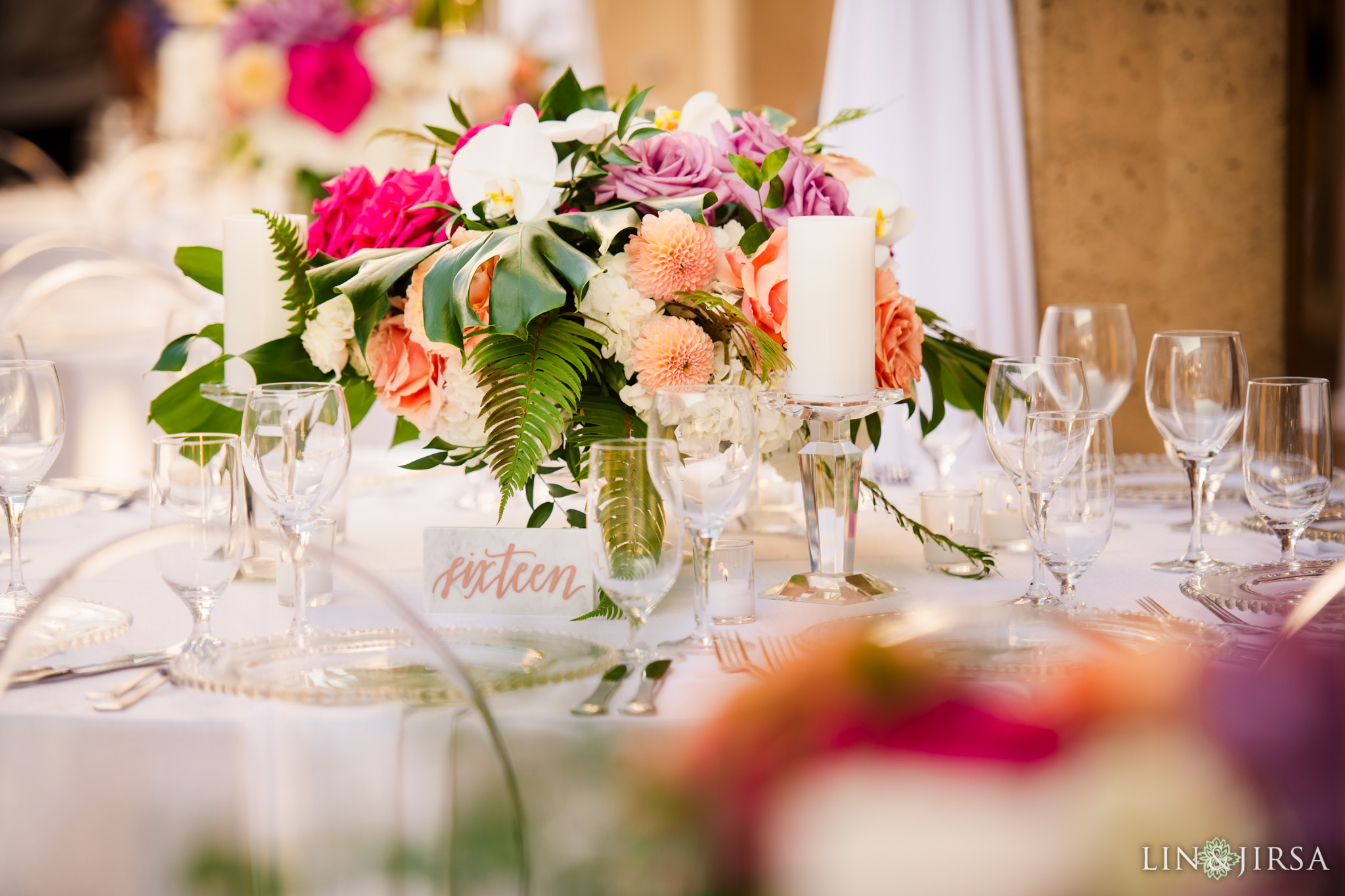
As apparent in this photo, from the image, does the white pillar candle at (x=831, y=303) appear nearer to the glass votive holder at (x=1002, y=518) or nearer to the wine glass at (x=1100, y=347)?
the glass votive holder at (x=1002, y=518)

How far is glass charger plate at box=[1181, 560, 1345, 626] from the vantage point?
0.99 m

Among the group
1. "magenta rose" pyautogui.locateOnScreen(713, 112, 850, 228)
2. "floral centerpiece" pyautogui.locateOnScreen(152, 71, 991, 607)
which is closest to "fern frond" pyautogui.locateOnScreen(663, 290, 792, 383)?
"floral centerpiece" pyautogui.locateOnScreen(152, 71, 991, 607)

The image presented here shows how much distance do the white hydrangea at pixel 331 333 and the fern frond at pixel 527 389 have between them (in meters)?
0.16

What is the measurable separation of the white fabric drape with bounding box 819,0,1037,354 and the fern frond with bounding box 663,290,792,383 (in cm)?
147

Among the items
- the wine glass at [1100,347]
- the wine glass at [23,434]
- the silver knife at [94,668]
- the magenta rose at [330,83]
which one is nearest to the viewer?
the silver knife at [94,668]

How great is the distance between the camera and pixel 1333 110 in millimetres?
3146

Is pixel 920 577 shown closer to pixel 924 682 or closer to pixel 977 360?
pixel 977 360

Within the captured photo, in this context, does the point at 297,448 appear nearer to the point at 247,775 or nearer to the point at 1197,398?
the point at 247,775

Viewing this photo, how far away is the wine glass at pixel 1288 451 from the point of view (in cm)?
109

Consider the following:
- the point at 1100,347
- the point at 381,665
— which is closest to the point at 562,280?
the point at 381,665

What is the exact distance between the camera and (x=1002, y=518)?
51.8 inches

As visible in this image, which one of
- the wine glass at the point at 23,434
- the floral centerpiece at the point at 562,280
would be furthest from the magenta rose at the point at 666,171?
the wine glass at the point at 23,434

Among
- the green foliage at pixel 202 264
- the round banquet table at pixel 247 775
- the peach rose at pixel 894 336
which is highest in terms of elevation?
the green foliage at pixel 202 264

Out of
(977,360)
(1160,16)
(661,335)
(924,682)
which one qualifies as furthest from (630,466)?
(1160,16)
